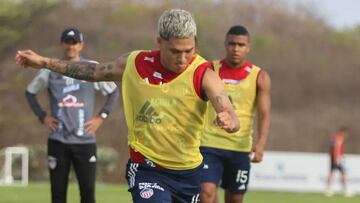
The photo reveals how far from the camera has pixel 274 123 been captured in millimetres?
48938

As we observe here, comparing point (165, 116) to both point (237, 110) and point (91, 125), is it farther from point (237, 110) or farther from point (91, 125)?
point (91, 125)

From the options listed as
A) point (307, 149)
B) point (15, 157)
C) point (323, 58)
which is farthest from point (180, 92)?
point (323, 58)

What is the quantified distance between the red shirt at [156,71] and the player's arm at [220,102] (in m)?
0.05

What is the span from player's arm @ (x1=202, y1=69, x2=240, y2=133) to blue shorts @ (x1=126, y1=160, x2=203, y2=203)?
2.41 ft

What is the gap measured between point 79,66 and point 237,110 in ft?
11.6

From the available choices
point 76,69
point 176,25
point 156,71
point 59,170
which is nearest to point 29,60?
point 76,69

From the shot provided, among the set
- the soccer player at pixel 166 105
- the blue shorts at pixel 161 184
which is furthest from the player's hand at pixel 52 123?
the blue shorts at pixel 161 184

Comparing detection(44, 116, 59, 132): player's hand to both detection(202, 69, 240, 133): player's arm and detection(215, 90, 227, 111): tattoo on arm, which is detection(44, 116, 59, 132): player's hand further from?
detection(215, 90, 227, 111): tattoo on arm

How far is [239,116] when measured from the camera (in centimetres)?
1158

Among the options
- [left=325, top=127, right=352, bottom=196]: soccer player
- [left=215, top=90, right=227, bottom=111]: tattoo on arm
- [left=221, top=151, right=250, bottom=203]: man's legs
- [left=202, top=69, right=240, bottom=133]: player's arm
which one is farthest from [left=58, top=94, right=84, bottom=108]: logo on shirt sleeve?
[left=325, top=127, right=352, bottom=196]: soccer player

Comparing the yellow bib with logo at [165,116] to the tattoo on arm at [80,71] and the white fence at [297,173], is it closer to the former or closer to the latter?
the tattoo on arm at [80,71]

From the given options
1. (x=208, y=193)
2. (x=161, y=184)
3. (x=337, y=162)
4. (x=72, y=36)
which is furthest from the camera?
(x=337, y=162)

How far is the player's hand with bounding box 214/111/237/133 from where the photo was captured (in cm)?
714

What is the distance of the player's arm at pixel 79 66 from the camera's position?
26.8ft
